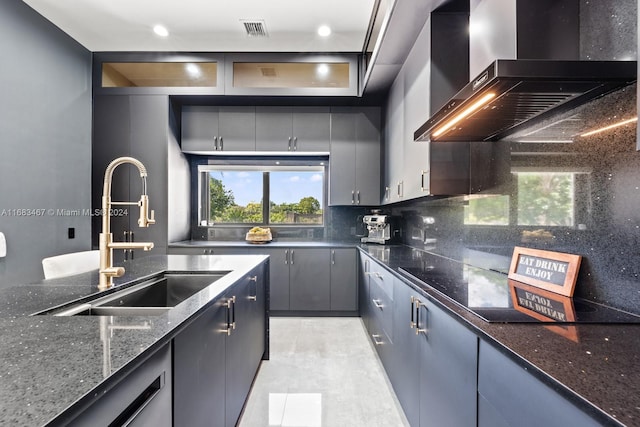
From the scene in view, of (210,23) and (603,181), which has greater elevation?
(210,23)

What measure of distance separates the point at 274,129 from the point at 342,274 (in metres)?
1.84

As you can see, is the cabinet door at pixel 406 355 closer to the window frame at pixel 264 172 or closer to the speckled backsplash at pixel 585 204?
the speckled backsplash at pixel 585 204

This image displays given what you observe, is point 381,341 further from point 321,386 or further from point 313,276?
point 313,276

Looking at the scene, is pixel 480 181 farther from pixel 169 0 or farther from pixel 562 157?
pixel 169 0

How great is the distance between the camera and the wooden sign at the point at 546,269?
3.91 feet

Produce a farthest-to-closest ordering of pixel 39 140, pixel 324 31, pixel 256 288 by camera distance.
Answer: pixel 324 31, pixel 39 140, pixel 256 288

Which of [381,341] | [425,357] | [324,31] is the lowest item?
[381,341]

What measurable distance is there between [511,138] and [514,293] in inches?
33.1

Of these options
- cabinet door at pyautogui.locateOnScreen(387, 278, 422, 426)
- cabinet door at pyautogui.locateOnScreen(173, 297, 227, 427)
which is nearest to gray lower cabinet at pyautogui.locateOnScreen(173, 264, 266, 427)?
cabinet door at pyautogui.locateOnScreen(173, 297, 227, 427)

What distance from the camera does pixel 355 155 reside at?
3.58 m

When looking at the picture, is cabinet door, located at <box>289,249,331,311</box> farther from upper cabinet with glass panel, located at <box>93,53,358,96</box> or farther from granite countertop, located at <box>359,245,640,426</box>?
granite countertop, located at <box>359,245,640,426</box>

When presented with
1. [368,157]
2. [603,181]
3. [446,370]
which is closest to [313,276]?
[368,157]

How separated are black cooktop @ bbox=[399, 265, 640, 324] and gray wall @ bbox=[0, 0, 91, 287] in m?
3.03

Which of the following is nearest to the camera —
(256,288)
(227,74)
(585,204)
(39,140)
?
(585,204)
